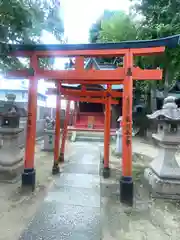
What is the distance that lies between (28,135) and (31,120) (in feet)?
0.95

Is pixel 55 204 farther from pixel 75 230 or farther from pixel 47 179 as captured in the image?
pixel 47 179

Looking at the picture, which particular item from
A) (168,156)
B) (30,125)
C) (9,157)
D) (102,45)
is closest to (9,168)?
(9,157)

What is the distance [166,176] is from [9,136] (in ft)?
11.7

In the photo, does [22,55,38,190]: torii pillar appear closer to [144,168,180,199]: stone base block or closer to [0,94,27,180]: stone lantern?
[0,94,27,180]: stone lantern

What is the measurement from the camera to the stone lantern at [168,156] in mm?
3596

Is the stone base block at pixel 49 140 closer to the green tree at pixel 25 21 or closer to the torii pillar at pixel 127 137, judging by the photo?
the green tree at pixel 25 21

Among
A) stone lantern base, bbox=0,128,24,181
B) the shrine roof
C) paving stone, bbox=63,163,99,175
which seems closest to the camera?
the shrine roof

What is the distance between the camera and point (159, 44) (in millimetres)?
3072

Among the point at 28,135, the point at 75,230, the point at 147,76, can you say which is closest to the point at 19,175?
the point at 28,135

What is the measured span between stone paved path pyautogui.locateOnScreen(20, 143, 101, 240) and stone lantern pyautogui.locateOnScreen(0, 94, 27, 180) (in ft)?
3.46

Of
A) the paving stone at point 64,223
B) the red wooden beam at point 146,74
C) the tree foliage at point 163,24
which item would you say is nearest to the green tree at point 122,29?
the tree foliage at point 163,24

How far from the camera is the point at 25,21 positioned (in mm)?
2859

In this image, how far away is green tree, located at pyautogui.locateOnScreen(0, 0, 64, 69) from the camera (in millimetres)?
2697

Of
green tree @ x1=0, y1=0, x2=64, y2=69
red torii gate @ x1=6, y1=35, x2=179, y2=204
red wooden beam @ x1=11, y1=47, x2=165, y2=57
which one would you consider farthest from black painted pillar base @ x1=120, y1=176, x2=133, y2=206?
green tree @ x1=0, y1=0, x2=64, y2=69
